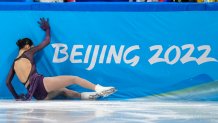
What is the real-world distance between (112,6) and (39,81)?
57.6 inches

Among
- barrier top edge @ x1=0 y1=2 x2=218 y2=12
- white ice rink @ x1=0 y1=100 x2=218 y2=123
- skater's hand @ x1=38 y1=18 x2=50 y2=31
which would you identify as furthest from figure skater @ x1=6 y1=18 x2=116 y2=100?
white ice rink @ x1=0 y1=100 x2=218 y2=123

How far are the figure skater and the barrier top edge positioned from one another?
1.09 ft

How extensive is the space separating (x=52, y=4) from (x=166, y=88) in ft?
6.57

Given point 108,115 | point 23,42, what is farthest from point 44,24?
point 108,115

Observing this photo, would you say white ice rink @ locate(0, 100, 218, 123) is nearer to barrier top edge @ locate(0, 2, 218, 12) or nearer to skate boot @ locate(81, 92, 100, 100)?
skate boot @ locate(81, 92, 100, 100)

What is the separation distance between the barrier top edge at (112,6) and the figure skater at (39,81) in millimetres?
333

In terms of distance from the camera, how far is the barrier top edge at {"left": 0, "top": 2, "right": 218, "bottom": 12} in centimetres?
631

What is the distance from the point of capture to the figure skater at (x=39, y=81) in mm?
6207

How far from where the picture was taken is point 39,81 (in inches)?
245

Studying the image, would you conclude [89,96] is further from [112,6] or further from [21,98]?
[112,6]

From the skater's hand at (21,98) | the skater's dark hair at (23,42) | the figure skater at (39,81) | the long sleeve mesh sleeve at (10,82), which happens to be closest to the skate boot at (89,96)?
the figure skater at (39,81)

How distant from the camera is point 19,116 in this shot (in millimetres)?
4105

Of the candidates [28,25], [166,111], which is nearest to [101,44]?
[28,25]

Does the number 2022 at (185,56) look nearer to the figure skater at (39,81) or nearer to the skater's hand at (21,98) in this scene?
the figure skater at (39,81)
